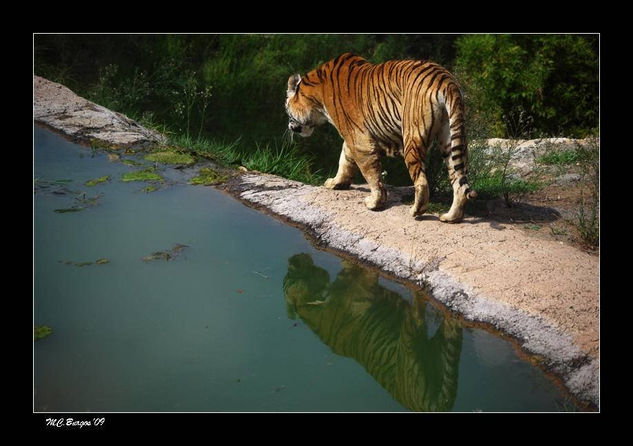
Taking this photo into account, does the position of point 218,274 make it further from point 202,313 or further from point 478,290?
point 478,290

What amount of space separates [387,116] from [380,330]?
215cm

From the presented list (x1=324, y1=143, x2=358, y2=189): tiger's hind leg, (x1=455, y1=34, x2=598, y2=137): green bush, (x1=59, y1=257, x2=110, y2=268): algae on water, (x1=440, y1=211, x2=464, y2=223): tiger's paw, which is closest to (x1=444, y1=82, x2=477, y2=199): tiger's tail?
(x1=440, y1=211, x2=464, y2=223): tiger's paw

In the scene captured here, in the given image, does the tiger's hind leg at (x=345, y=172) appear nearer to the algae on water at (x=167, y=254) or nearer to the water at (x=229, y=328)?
the water at (x=229, y=328)

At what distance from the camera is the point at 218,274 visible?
5.54 metres

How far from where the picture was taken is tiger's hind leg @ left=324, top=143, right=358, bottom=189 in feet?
22.8

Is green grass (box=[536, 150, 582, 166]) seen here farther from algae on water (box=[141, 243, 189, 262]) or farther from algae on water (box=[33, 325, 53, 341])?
algae on water (box=[33, 325, 53, 341])

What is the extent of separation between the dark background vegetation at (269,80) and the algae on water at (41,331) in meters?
3.91

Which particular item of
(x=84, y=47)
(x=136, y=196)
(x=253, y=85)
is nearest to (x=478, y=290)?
(x=136, y=196)

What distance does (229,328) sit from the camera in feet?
15.8

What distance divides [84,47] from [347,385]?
8.87m

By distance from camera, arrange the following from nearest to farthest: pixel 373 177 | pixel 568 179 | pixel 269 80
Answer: pixel 373 177 → pixel 568 179 → pixel 269 80

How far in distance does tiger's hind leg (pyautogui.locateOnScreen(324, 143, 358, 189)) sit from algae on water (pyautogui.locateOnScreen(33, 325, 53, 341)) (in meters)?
3.25

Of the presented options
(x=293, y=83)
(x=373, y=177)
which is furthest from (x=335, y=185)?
(x=293, y=83)

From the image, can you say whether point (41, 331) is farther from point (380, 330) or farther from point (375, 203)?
point (375, 203)
